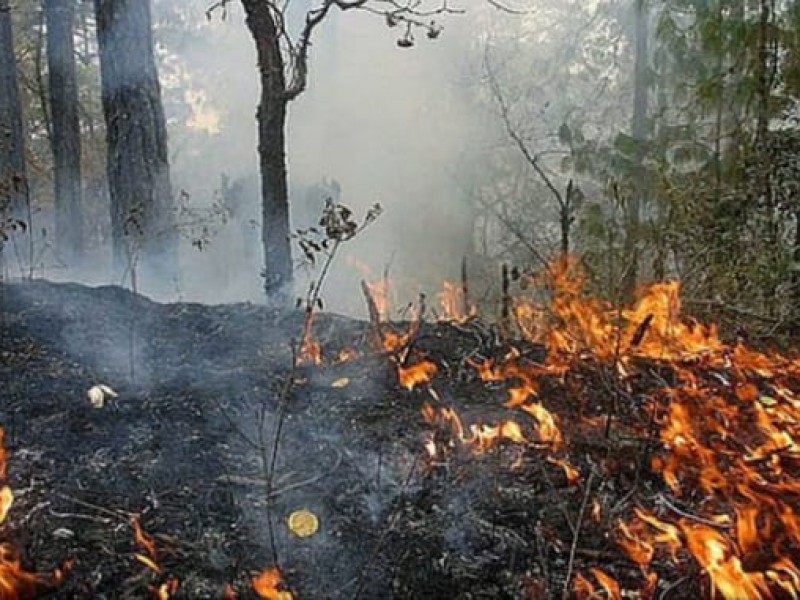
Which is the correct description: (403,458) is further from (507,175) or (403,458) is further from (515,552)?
(507,175)

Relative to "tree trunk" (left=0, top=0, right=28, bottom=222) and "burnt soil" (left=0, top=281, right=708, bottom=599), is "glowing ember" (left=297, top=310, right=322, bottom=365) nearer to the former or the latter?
"burnt soil" (left=0, top=281, right=708, bottom=599)

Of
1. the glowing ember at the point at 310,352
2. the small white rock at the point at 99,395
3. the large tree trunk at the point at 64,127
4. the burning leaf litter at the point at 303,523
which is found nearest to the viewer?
the burning leaf litter at the point at 303,523

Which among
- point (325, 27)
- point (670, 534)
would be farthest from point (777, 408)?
point (325, 27)

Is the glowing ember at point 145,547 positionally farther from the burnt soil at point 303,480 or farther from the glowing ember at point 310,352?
the glowing ember at point 310,352

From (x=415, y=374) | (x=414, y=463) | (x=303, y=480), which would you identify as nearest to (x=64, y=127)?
(x=415, y=374)

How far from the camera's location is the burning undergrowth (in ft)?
9.16

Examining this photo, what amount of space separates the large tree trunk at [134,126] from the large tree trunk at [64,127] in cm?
512

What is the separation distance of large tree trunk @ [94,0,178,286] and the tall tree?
1.38 meters

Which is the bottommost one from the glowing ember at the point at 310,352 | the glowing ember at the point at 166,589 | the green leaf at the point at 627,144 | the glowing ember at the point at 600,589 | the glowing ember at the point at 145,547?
the glowing ember at the point at 600,589

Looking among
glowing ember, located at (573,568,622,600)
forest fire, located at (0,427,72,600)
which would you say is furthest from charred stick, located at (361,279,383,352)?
forest fire, located at (0,427,72,600)

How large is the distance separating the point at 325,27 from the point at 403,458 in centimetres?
1667

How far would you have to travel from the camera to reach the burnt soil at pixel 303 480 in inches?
110

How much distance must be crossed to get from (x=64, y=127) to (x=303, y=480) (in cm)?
1118

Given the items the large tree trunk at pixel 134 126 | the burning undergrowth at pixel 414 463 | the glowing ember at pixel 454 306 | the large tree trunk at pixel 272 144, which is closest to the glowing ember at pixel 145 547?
the burning undergrowth at pixel 414 463
